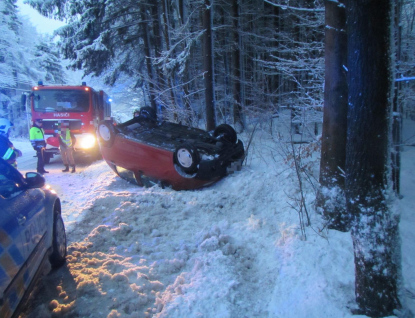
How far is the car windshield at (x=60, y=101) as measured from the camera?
34.5 ft

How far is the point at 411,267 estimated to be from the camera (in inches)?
116

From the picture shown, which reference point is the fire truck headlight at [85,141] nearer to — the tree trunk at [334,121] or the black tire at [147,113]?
the black tire at [147,113]

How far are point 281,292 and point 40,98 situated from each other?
36.7 ft

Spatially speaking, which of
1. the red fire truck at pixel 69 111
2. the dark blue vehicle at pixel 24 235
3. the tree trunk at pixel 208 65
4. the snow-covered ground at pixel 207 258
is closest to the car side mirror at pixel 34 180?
the dark blue vehicle at pixel 24 235

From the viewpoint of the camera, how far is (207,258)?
129 inches

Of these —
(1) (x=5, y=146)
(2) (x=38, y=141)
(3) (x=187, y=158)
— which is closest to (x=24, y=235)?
(3) (x=187, y=158)

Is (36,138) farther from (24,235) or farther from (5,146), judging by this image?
(24,235)

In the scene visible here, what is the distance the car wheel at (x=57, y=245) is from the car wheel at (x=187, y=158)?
2.43m

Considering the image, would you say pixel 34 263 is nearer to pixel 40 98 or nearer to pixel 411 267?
pixel 411 267

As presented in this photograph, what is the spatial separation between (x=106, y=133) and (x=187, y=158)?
250 cm

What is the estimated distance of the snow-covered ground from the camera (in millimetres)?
2594

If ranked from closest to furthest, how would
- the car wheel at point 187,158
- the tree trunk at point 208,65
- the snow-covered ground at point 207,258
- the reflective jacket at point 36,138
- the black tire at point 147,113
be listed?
the snow-covered ground at point 207,258
the car wheel at point 187,158
the black tire at point 147,113
the reflective jacket at point 36,138
the tree trunk at point 208,65

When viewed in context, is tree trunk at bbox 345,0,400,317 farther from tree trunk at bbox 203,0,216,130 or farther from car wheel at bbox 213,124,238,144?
tree trunk at bbox 203,0,216,130

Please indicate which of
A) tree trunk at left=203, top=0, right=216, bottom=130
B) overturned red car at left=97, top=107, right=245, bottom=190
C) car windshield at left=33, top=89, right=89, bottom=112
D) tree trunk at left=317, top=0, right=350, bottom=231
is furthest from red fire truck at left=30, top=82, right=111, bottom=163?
tree trunk at left=317, top=0, right=350, bottom=231
